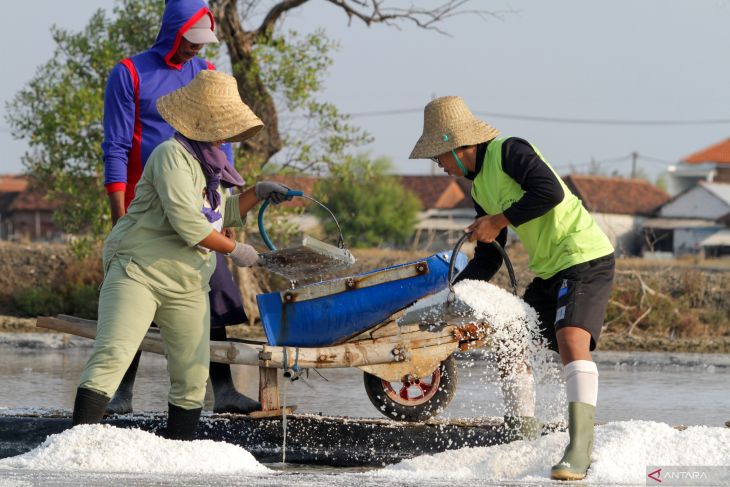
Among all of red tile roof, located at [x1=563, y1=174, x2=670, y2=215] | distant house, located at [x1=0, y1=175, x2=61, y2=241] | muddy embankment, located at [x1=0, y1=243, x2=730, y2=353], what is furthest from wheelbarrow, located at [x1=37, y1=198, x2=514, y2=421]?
distant house, located at [x1=0, y1=175, x2=61, y2=241]

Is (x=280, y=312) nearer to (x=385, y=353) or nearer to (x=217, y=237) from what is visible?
(x=385, y=353)

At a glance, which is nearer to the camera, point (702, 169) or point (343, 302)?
point (343, 302)

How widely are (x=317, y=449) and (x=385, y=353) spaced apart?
0.66 m

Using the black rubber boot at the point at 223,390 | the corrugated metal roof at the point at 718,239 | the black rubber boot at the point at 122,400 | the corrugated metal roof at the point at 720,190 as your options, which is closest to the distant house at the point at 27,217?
the corrugated metal roof at the point at 718,239

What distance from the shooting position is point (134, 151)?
695 cm

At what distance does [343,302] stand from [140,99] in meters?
1.56

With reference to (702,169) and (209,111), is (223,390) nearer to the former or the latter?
(209,111)

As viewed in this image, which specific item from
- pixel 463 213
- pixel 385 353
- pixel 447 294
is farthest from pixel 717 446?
pixel 463 213

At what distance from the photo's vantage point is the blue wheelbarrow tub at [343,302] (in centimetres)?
700

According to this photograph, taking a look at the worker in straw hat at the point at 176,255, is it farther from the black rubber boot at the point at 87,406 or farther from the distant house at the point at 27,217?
the distant house at the point at 27,217

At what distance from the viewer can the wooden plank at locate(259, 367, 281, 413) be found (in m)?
6.88

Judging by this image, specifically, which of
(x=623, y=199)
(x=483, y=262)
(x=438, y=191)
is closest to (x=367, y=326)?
(x=483, y=262)

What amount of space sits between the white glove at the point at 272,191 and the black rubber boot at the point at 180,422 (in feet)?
3.77

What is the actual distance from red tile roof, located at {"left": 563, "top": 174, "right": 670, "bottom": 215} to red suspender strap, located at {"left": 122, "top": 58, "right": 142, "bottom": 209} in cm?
6688
